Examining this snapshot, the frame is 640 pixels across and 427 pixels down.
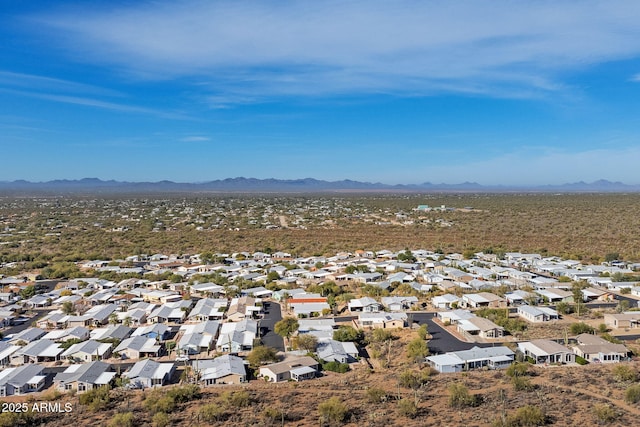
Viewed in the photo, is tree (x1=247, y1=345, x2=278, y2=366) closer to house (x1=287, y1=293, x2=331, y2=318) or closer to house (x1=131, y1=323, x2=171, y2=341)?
house (x1=131, y1=323, x2=171, y2=341)

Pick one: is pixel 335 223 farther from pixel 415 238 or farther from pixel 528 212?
pixel 528 212

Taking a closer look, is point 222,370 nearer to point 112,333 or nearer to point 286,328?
point 286,328

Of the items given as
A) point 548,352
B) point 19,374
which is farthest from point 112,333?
point 548,352

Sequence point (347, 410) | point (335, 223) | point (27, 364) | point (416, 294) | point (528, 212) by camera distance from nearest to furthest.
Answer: point (347, 410) → point (27, 364) → point (416, 294) → point (335, 223) → point (528, 212)

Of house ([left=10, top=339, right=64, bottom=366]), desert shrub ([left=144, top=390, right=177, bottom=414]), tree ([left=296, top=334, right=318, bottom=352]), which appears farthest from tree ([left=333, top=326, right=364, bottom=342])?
house ([left=10, top=339, right=64, bottom=366])

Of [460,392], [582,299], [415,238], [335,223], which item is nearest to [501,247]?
[415,238]

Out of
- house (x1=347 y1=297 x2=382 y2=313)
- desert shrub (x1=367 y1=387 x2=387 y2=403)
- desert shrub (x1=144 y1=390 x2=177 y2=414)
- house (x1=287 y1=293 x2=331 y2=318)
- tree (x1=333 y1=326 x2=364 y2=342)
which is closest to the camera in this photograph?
desert shrub (x1=144 y1=390 x2=177 y2=414)
